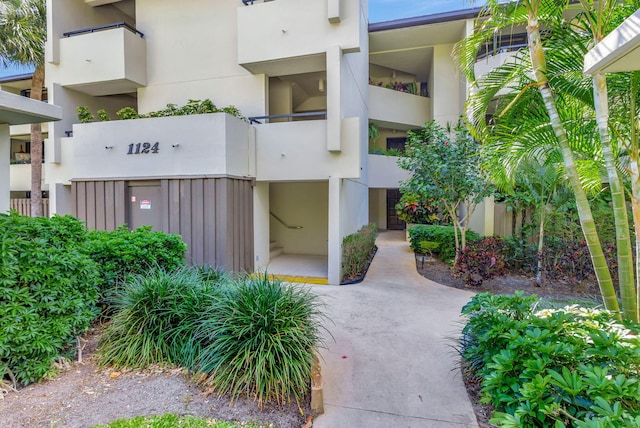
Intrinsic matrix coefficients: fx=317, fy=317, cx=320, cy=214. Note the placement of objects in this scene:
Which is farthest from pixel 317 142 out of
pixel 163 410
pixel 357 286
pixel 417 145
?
pixel 163 410

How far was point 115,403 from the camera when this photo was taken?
3008mm

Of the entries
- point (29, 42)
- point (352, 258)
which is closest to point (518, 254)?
point (352, 258)

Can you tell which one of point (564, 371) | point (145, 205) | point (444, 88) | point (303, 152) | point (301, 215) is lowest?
point (564, 371)

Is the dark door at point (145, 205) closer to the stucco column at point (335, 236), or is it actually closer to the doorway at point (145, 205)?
the doorway at point (145, 205)

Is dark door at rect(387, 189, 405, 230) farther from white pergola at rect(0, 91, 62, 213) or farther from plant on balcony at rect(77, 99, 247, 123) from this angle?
white pergola at rect(0, 91, 62, 213)

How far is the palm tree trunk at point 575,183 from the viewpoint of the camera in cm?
355

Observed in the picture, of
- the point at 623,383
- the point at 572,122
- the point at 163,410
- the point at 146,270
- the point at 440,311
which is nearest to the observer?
the point at 623,383

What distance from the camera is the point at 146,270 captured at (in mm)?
5160

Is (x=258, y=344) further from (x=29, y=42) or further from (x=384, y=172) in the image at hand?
(x=29, y=42)

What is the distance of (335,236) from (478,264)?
3533 mm

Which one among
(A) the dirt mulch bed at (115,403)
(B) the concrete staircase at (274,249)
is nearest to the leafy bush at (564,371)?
(A) the dirt mulch bed at (115,403)

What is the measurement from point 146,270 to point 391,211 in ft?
55.4

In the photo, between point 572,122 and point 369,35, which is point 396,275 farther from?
point 369,35

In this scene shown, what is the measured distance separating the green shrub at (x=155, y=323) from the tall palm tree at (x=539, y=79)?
14.5ft
